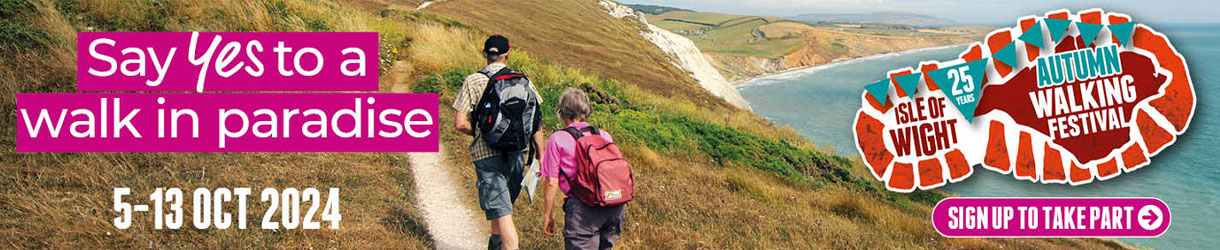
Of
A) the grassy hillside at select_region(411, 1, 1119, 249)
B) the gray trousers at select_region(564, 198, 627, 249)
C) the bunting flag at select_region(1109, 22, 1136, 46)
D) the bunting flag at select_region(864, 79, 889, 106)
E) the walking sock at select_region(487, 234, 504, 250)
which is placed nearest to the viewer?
the gray trousers at select_region(564, 198, 627, 249)

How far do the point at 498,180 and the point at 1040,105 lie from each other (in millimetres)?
10551

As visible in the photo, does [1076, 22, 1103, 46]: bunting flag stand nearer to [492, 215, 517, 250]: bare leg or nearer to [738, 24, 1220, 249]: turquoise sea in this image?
[738, 24, 1220, 249]: turquoise sea

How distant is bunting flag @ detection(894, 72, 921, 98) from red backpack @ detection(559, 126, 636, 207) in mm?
11282

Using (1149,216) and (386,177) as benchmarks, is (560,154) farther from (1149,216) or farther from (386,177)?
(1149,216)

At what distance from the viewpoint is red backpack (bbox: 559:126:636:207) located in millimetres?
4109

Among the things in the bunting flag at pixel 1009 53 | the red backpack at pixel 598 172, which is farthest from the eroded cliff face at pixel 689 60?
the red backpack at pixel 598 172

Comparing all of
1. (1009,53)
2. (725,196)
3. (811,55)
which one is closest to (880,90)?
(1009,53)

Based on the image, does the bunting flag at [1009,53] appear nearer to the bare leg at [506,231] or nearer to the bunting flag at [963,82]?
the bunting flag at [963,82]

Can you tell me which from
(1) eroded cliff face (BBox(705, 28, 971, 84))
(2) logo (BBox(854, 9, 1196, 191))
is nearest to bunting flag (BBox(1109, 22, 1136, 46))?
(2) logo (BBox(854, 9, 1196, 191))

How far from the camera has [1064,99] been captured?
448 inches

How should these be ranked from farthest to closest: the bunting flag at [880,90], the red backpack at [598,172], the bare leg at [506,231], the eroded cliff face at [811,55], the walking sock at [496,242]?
the eroded cliff face at [811,55]
the bunting flag at [880,90]
the walking sock at [496,242]
the bare leg at [506,231]
the red backpack at [598,172]

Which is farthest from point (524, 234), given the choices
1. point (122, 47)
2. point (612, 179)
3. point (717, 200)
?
point (122, 47)

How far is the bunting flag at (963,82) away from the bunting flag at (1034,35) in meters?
0.89

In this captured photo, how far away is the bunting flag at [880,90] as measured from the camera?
609 inches
